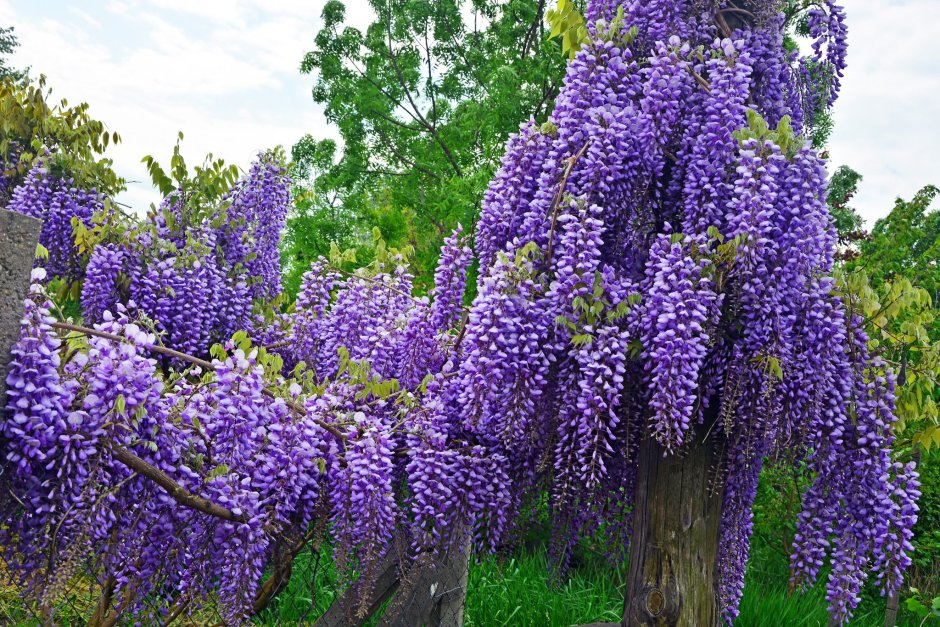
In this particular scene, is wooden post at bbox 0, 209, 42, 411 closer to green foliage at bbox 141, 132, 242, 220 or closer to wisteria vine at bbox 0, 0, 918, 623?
wisteria vine at bbox 0, 0, 918, 623

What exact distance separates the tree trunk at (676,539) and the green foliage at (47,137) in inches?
176

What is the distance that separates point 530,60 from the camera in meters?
10.9

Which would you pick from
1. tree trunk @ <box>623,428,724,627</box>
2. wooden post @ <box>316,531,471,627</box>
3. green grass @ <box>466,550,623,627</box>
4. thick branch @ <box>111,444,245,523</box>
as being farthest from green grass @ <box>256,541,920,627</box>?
thick branch @ <box>111,444,245,523</box>

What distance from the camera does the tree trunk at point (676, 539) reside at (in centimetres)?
372

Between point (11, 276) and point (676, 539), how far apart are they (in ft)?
9.30

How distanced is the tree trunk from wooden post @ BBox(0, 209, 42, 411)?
2555 mm

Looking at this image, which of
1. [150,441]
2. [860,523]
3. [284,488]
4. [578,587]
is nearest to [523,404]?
[284,488]

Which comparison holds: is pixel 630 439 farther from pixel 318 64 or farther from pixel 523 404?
pixel 318 64

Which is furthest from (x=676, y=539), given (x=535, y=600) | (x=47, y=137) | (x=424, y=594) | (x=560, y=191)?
(x=47, y=137)

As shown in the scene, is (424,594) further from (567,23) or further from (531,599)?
(567,23)

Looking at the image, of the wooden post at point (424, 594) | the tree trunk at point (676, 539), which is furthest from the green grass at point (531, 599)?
the tree trunk at point (676, 539)

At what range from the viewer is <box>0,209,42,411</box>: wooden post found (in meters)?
2.46

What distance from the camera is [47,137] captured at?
251 inches

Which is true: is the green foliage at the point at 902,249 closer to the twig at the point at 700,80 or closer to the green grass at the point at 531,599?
the green grass at the point at 531,599
